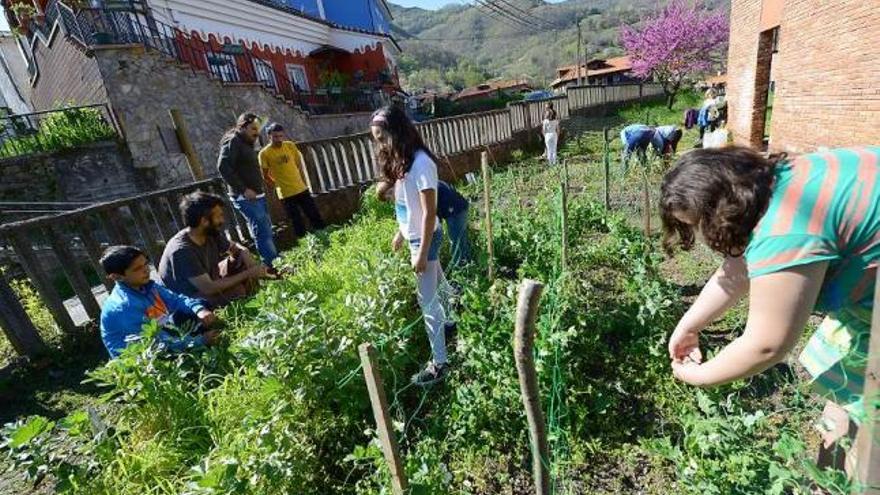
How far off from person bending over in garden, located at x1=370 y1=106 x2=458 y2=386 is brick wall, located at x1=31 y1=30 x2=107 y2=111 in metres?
8.23

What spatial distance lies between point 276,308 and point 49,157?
8.46 metres

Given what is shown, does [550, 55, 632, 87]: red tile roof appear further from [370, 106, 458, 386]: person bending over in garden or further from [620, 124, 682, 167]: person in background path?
[370, 106, 458, 386]: person bending over in garden

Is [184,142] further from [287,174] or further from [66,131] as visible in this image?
[66,131]

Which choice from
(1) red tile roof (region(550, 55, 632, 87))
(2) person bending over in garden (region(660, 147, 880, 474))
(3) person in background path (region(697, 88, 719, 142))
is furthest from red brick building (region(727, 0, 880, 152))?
(1) red tile roof (region(550, 55, 632, 87))

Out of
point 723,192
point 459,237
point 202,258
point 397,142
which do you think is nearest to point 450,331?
point 459,237

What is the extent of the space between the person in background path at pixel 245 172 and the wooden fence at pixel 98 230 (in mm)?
553

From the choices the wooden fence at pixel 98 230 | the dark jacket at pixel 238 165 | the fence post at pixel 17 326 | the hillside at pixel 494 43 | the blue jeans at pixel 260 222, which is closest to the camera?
the fence post at pixel 17 326

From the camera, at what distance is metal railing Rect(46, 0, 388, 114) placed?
7.84 meters

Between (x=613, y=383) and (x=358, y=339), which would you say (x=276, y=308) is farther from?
(x=613, y=383)

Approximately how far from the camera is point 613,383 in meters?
2.52

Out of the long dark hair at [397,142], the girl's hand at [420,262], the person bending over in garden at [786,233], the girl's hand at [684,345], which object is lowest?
the girl's hand at [684,345]

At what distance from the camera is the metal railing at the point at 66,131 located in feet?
26.1

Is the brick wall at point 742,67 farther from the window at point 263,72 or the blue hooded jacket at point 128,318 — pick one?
the window at point 263,72

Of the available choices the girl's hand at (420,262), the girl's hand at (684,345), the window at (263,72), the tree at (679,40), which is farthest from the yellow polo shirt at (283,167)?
the tree at (679,40)
